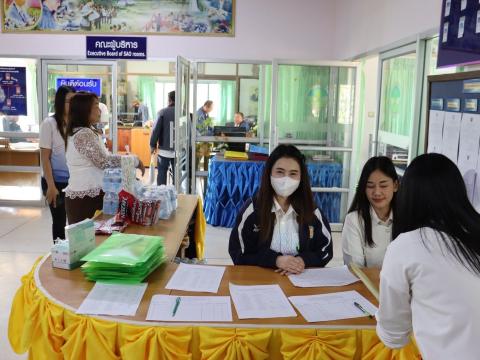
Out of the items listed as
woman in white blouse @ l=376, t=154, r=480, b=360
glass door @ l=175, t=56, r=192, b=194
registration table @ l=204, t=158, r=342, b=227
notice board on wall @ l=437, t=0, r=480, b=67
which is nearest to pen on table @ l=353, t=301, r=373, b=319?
woman in white blouse @ l=376, t=154, r=480, b=360

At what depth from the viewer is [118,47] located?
20.7 feet

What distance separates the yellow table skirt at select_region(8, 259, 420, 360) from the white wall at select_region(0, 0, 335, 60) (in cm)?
514

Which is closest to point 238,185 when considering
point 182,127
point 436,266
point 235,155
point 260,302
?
point 235,155

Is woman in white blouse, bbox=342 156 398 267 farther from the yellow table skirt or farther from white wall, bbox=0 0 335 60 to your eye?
white wall, bbox=0 0 335 60

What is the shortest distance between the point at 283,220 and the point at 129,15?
482 centimetres

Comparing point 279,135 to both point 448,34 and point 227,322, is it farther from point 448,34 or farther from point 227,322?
point 227,322

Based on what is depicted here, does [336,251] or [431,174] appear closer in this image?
[431,174]

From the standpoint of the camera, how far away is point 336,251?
503cm

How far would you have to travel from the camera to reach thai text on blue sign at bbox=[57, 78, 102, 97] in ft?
21.8

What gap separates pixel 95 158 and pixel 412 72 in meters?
2.55

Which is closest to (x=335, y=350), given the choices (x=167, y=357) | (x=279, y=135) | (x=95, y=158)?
(x=167, y=357)

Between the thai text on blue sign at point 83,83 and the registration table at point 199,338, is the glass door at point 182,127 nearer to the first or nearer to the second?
the thai text on blue sign at point 83,83

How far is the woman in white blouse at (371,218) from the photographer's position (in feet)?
7.86

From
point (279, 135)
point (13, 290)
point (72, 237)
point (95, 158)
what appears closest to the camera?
point (72, 237)
